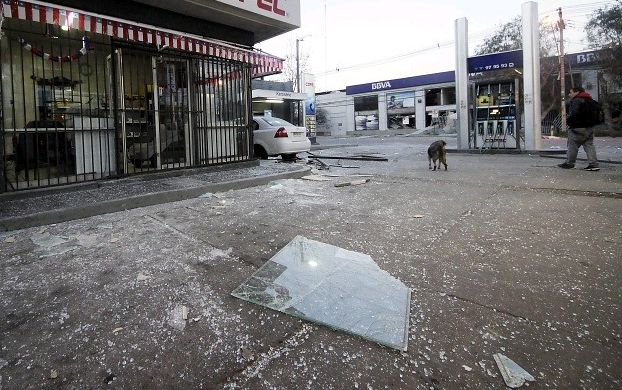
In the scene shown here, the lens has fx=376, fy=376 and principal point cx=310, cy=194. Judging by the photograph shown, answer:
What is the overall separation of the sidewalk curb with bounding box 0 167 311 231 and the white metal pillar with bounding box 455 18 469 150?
1049 centimetres

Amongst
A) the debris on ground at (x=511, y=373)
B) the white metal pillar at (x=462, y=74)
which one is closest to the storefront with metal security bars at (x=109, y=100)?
the debris on ground at (x=511, y=373)

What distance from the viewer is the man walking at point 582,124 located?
812 cm

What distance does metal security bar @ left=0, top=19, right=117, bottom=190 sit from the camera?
5.97 m

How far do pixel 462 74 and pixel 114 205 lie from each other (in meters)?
13.6

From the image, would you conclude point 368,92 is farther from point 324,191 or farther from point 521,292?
point 521,292

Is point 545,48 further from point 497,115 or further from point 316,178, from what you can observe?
point 316,178

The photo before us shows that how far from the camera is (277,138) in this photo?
11008mm

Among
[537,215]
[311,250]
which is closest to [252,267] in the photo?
[311,250]

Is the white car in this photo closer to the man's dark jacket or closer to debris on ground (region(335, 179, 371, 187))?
debris on ground (region(335, 179, 371, 187))

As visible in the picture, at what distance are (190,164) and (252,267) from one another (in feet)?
18.0

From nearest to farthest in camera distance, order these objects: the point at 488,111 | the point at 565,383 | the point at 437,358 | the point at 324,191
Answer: the point at 565,383
the point at 437,358
the point at 324,191
the point at 488,111

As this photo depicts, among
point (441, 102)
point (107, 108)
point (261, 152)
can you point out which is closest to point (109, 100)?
point (107, 108)

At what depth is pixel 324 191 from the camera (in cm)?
650

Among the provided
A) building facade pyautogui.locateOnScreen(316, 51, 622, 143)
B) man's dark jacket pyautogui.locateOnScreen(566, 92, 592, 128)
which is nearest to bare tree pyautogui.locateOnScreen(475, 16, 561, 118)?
building facade pyautogui.locateOnScreen(316, 51, 622, 143)
